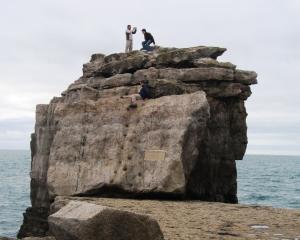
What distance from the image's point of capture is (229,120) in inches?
1359

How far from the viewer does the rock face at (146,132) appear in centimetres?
2691

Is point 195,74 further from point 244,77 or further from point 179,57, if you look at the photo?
point 244,77

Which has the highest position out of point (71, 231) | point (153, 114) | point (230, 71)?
point (230, 71)

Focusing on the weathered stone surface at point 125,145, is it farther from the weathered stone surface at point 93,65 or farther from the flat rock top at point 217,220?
the weathered stone surface at point 93,65

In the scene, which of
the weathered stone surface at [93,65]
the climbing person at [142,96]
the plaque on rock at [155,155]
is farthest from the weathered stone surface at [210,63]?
the plaque on rock at [155,155]

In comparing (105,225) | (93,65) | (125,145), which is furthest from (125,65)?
(105,225)

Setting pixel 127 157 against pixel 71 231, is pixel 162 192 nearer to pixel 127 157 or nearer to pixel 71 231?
pixel 127 157

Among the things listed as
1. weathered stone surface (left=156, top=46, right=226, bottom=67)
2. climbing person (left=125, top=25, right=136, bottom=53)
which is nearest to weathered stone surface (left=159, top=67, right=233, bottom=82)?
weathered stone surface (left=156, top=46, right=226, bottom=67)

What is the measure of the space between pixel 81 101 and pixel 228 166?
10101mm

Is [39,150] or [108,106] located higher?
[108,106]

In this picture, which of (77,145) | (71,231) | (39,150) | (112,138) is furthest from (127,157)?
(71,231)

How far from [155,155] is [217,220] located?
26.3ft

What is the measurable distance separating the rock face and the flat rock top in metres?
2.72

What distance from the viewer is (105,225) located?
43.8 ft
